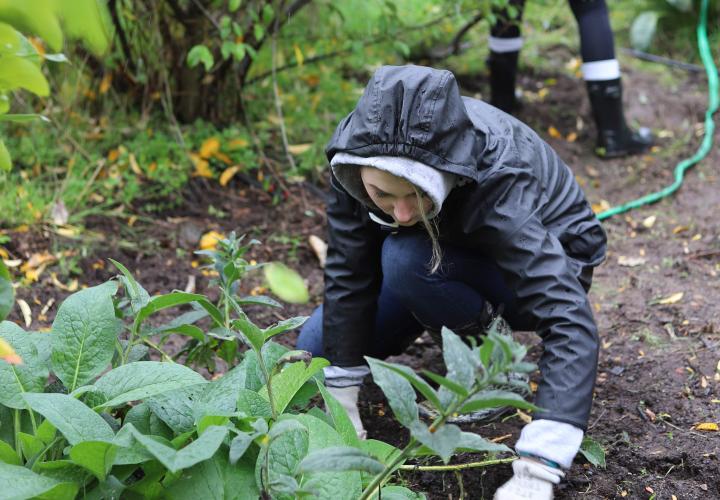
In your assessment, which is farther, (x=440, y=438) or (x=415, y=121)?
(x=415, y=121)

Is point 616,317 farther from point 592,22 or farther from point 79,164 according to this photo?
point 79,164

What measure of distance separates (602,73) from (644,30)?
1.42 meters

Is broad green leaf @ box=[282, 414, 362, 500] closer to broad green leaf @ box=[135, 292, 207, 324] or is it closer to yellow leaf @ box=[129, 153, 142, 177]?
broad green leaf @ box=[135, 292, 207, 324]

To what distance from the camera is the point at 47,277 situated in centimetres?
266

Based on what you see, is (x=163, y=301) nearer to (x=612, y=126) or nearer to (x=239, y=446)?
(x=239, y=446)

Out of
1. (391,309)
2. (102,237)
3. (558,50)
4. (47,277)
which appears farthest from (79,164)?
(558,50)

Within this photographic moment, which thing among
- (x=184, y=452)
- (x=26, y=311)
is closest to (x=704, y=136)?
(x=26, y=311)

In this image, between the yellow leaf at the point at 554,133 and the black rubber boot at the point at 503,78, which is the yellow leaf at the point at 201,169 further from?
the yellow leaf at the point at 554,133

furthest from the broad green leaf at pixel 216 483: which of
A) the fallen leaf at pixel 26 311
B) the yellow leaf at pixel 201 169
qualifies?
the yellow leaf at pixel 201 169

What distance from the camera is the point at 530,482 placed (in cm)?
158

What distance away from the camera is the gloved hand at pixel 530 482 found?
61.6 inches

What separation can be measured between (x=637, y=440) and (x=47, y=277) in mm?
1793

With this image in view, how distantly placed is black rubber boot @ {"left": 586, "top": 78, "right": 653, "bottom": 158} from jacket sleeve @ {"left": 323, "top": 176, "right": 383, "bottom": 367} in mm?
2087

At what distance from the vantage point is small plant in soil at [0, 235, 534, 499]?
104 centimetres
